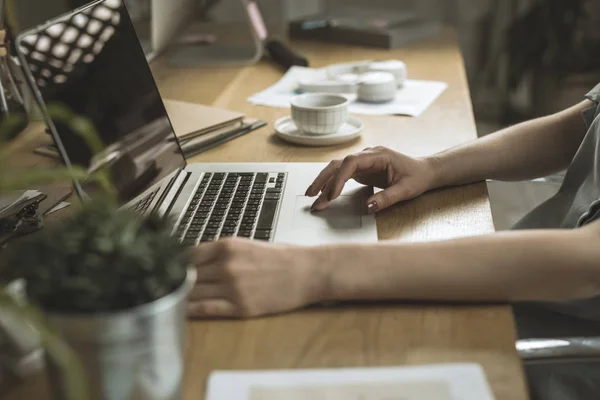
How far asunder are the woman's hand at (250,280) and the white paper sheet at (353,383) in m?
0.10

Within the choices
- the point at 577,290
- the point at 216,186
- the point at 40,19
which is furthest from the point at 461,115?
the point at 40,19

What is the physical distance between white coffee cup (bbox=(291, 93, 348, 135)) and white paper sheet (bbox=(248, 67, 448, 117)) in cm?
17

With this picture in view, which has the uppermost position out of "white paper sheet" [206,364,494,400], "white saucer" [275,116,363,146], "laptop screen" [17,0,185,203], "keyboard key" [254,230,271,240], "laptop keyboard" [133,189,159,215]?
"laptop screen" [17,0,185,203]

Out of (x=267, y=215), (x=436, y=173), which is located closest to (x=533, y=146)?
(x=436, y=173)

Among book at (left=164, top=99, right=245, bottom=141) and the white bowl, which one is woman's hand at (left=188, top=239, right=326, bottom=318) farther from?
the white bowl

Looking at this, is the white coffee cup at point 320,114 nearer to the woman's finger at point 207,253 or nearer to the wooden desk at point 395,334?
the wooden desk at point 395,334

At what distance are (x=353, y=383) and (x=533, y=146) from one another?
2.42ft

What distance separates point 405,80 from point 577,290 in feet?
3.50

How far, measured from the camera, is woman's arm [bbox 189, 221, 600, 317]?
0.81 meters

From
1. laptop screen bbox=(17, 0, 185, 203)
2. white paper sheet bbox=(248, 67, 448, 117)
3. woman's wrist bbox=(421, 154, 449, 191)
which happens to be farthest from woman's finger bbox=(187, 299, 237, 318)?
white paper sheet bbox=(248, 67, 448, 117)

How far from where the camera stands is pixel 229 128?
148cm

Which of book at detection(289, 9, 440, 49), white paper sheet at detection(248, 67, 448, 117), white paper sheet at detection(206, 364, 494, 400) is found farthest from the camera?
book at detection(289, 9, 440, 49)

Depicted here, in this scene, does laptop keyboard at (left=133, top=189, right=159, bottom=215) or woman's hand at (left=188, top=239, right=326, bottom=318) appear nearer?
woman's hand at (left=188, top=239, right=326, bottom=318)

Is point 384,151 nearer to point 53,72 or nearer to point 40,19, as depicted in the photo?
point 53,72
